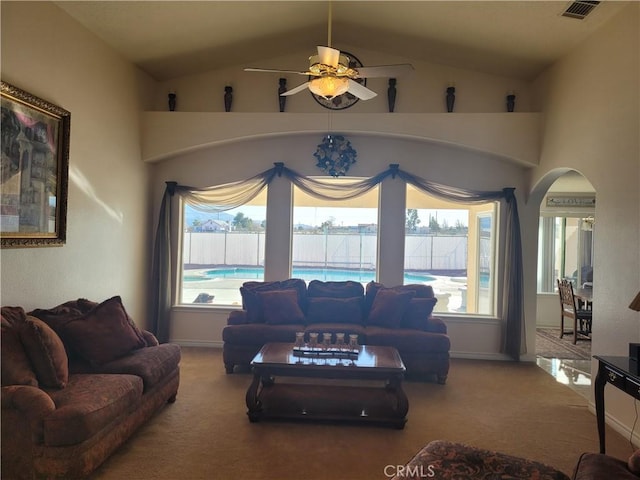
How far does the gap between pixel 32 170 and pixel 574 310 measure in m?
7.01

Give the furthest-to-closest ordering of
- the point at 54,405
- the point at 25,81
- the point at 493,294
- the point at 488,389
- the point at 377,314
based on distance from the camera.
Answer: the point at 493,294, the point at 377,314, the point at 488,389, the point at 25,81, the point at 54,405

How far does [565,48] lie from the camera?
14.6 ft

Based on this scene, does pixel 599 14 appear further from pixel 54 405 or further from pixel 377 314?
pixel 54 405

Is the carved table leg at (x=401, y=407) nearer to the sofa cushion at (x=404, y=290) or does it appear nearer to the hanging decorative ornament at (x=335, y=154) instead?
the sofa cushion at (x=404, y=290)

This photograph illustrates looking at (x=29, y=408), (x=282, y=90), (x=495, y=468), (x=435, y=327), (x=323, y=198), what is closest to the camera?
(x=495, y=468)

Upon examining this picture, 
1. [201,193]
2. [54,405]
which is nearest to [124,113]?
[201,193]

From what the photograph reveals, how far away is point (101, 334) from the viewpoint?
10.8 ft

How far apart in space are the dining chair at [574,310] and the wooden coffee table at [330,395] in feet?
13.8

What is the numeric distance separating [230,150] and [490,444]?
14.7ft

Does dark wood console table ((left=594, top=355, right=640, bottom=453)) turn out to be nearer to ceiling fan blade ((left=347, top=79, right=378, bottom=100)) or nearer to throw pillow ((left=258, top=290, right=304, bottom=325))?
ceiling fan blade ((left=347, top=79, right=378, bottom=100))

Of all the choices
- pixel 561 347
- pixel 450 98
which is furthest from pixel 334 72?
pixel 561 347

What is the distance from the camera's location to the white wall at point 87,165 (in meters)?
3.38

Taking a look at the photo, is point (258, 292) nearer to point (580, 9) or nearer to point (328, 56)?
point (328, 56)

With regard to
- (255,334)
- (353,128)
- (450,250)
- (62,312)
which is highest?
(353,128)
